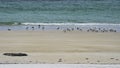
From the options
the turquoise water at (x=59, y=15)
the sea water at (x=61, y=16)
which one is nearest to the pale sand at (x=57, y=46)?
the sea water at (x=61, y=16)

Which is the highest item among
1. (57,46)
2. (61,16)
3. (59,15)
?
(57,46)

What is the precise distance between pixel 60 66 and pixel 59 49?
6.47 m

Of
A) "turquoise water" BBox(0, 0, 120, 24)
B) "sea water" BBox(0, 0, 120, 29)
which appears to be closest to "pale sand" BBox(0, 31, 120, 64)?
"sea water" BBox(0, 0, 120, 29)

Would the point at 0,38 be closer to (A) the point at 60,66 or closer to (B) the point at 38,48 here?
(B) the point at 38,48

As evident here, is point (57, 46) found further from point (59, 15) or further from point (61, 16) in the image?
point (59, 15)

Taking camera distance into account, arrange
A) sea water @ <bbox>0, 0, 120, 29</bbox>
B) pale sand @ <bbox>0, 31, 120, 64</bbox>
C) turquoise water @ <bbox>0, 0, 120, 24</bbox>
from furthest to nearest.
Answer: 1. turquoise water @ <bbox>0, 0, 120, 24</bbox>
2. sea water @ <bbox>0, 0, 120, 29</bbox>
3. pale sand @ <bbox>0, 31, 120, 64</bbox>

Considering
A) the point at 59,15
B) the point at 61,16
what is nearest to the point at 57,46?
the point at 61,16

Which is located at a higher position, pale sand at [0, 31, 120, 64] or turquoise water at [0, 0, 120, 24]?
pale sand at [0, 31, 120, 64]

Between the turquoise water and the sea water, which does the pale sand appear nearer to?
the sea water

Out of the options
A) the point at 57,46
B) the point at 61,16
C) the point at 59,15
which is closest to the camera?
the point at 57,46

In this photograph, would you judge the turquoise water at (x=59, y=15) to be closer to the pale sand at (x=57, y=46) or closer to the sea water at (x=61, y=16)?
the sea water at (x=61, y=16)

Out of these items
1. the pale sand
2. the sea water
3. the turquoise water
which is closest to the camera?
the pale sand

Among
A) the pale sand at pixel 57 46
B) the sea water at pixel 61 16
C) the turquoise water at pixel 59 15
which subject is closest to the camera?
the pale sand at pixel 57 46

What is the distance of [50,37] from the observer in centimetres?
1850
